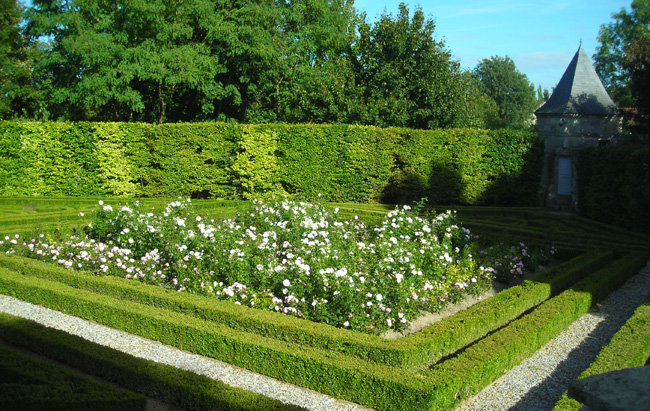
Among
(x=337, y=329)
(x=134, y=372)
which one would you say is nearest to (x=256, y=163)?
(x=337, y=329)

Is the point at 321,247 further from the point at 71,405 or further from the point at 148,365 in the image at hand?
the point at 71,405

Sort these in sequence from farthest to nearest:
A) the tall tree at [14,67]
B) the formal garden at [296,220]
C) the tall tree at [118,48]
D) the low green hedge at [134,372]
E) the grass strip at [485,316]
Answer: the tall tree at [14,67] → the tall tree at [118,48] → the grass strip at [485,316] → the formal garden at [296,220] → the low green hedge at [134,372]

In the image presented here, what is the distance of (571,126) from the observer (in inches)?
862

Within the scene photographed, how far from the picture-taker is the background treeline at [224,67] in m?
22.1

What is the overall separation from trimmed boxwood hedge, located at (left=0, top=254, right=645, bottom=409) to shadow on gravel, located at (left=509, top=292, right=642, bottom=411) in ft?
1.34

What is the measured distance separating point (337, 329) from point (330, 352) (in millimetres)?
515

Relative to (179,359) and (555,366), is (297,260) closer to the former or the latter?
(179,359)

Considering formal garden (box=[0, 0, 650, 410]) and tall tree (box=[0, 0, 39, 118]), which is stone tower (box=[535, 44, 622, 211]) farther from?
tall tree (box=[0, 0, 39, 118])

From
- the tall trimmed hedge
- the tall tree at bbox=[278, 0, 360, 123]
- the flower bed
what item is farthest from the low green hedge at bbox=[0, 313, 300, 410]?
the tall tree at bbox=[278, 0, 360, 123]

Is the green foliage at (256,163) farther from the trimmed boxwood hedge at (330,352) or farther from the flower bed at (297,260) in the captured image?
the trimmed boxwood hedge at (330,352)

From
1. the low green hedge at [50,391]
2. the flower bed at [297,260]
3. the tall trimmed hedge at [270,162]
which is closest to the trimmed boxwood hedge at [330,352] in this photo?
the flower bed at [297,260]

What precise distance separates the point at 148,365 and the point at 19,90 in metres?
25.9

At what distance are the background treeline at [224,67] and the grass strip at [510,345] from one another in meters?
15.2

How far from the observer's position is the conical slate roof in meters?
21.8
